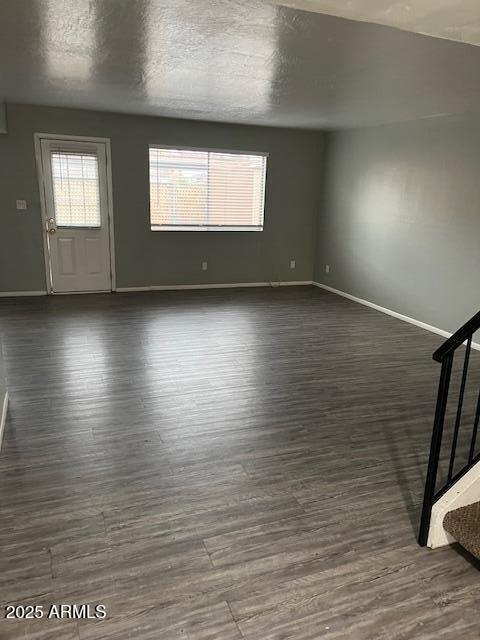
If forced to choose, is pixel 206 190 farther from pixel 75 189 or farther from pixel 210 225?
pixel 75 189

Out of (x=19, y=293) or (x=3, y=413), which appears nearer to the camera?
(x=3, y=413)

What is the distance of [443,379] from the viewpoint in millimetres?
1848

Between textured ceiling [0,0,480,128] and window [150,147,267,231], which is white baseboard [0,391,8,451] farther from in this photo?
window [150,147,267,231]

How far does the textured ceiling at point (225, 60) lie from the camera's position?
2.58m

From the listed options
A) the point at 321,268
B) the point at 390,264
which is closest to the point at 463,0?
the point at 390,264

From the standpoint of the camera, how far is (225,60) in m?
3.41

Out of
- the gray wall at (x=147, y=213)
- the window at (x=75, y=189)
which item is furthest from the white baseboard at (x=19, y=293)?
the window at (x=75, y=189)

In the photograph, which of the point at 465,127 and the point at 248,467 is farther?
the point at 465,127

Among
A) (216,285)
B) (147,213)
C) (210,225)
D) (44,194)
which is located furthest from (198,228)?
(44,194)

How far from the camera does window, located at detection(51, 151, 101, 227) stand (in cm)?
627

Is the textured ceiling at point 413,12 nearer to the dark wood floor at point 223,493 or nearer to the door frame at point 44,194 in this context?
the dark wood floor at point 223,493

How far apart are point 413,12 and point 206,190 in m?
5.91

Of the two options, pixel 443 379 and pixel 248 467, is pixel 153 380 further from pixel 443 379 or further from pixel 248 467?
pixel 443 379

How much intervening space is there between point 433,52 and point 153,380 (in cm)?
303
